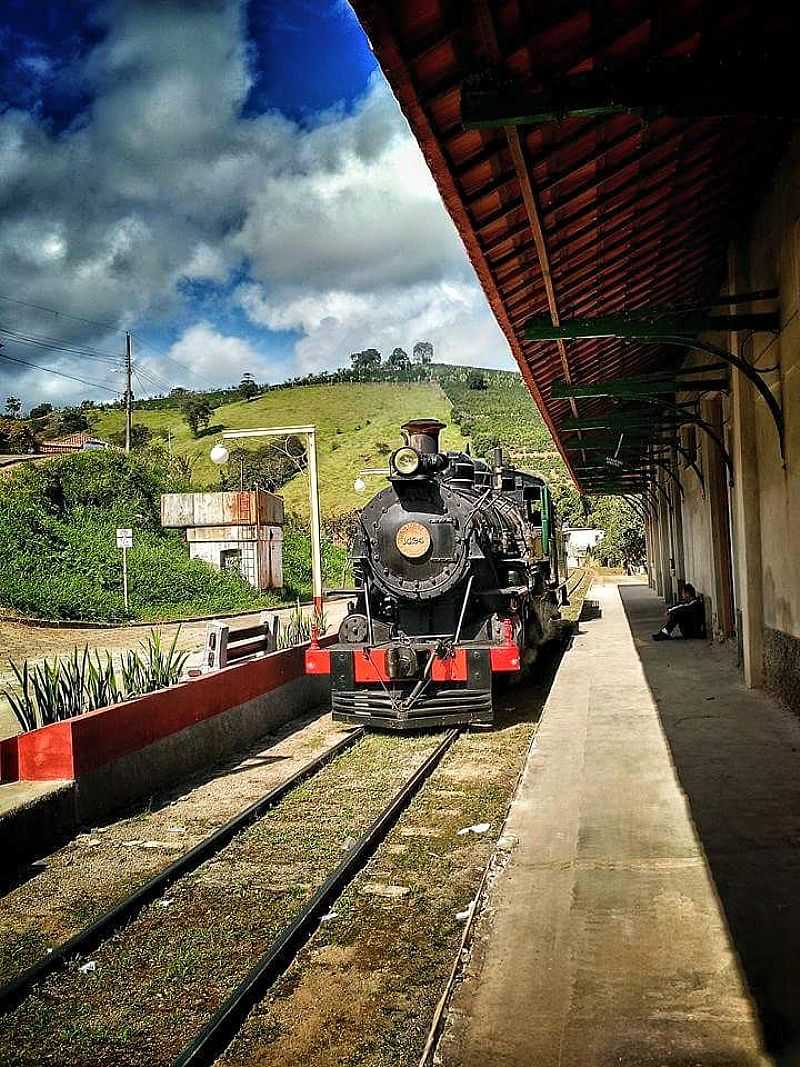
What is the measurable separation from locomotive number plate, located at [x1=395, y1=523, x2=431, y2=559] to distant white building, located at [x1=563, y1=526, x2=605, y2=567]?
42.7 meters

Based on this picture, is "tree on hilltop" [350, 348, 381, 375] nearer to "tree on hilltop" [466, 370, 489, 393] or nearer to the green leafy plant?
"tree on hilltop" [466, 370, 489, 393]

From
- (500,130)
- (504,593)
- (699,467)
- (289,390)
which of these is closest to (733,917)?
(500,130)

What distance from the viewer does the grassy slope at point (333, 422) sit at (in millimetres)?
63594

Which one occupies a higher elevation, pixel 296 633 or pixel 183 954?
pixel 296 633

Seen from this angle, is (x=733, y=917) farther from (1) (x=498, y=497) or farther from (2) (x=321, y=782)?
(1) (x=498, y=497)

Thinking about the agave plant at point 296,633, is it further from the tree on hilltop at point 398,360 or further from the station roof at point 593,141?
the tree on hilltop at point 398,360

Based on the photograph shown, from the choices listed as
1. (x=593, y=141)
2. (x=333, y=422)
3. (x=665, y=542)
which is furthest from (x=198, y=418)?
(x=593, y=141)

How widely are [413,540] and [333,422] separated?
76.1 meters

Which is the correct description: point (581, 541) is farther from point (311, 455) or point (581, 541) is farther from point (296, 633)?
point (296, 633)

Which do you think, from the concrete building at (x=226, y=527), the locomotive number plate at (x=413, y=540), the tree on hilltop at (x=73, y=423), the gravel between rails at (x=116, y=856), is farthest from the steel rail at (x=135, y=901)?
the tree on hilltop at (x=73, y=423)

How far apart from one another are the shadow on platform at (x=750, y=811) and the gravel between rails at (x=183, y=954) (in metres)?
2.17

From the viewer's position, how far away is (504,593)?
32.1 feet

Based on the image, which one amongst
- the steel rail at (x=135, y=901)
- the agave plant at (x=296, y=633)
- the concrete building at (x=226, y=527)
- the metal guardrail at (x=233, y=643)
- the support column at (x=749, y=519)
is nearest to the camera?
the steel rail at (x=135, y=901)

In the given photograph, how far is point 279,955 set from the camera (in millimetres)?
4348
